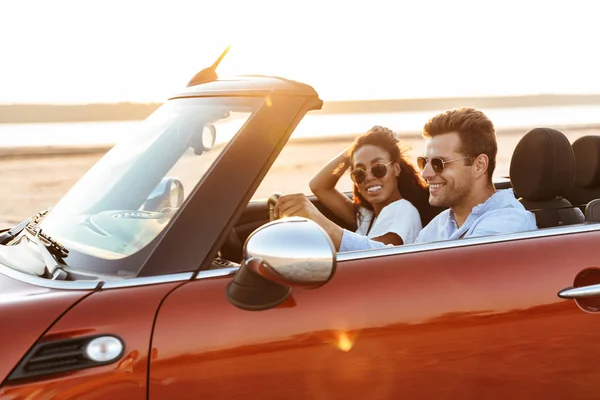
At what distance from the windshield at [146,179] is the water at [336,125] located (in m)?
9.09

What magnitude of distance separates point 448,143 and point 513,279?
1.10 meters

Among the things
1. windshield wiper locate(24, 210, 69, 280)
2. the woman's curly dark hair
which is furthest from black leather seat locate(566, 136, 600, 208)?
windshield wiper locate(24, 210, 69, 280)

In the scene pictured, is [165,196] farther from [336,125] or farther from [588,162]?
[336,125]

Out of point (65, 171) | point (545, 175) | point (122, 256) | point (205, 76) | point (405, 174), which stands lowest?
point (65, 171)

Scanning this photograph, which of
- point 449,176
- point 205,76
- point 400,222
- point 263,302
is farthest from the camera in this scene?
point 400,222

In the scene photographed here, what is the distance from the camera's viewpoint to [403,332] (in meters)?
2.31

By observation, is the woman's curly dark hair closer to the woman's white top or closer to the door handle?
the woman's white top

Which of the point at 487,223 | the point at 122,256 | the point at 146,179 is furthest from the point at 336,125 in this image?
the point at 122,256

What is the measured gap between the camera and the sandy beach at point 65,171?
10.5m

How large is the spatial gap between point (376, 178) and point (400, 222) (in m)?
0.29

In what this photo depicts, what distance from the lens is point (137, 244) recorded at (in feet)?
7.96

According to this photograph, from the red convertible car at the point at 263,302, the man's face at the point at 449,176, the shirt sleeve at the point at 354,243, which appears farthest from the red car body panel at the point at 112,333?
the man's face at the point at 449,176

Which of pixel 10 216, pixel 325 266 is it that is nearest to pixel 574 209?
pixel 325 266

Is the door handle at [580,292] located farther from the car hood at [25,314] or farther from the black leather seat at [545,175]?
the car hood at [25,314]
